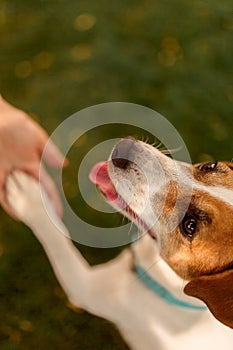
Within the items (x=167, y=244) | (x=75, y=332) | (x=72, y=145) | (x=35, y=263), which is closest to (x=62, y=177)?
(x=72, y=145)

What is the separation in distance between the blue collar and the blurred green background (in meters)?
0.34

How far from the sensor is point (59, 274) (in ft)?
8.27

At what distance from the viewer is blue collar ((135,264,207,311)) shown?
7.58 ft

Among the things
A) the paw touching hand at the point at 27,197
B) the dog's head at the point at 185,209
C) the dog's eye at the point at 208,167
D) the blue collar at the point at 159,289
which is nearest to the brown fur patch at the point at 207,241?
the dog's head at the point at 185,209

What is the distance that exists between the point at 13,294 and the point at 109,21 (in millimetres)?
1339

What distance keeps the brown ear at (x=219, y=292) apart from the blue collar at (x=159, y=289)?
355mm

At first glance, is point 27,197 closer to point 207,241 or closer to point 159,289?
point 159,289

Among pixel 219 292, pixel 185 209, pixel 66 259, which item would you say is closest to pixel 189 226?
pixel 185 209

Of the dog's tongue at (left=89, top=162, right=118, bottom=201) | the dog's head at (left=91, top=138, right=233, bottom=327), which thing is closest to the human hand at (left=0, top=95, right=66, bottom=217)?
the dog's tongue at (left=89, top=162, right=118, bottom=201)

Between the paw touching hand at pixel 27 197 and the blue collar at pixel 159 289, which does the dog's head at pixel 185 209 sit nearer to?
the blue collar at pixel 159 289

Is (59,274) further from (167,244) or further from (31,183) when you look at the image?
(167,244)

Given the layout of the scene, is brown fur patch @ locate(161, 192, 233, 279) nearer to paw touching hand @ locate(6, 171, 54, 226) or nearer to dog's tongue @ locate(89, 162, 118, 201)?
dog's tongue @ locate(89, 162, 118, 201)

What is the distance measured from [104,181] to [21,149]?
37 centimetres

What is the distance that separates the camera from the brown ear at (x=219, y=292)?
1.91 meters
